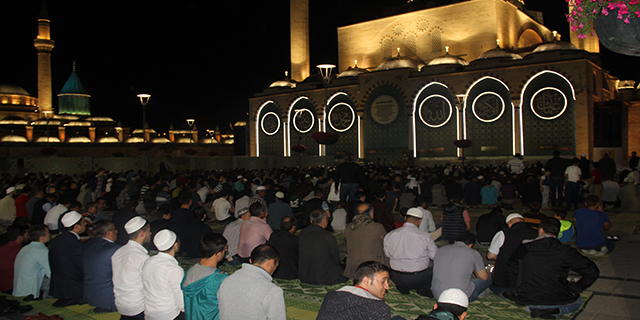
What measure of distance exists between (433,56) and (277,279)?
25.9 m

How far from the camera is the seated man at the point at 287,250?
5609 mm

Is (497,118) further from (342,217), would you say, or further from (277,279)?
(277,279)

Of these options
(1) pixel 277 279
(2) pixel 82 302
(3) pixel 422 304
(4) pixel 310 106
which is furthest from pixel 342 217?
(4) pixel 310 106

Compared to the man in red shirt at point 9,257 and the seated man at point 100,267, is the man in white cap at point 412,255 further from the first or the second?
the man in red shirt at point 9,257

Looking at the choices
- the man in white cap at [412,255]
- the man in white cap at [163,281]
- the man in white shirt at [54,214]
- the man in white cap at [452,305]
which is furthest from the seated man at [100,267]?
→ the man in white shirt at [54,214]

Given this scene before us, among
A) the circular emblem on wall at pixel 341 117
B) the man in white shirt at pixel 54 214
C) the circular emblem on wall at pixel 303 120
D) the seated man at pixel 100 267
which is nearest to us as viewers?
the seated man at pixel 100 267

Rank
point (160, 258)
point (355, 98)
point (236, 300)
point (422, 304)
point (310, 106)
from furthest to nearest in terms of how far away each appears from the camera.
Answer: point (310, 106) → point (355, 98) → point (422, 304) → point (160, 258) → point (236, 300)

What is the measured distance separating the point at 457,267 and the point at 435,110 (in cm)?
2173

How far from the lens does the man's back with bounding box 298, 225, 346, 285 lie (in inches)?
209

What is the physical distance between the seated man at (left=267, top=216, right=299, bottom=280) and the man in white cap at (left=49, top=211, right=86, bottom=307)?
2.10 m

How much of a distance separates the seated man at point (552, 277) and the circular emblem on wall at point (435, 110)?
69.7 ft

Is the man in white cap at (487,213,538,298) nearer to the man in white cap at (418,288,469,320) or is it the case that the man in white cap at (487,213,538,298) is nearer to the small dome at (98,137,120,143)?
the man in white cap at (418,288,469,320)

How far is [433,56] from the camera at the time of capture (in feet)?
95.6

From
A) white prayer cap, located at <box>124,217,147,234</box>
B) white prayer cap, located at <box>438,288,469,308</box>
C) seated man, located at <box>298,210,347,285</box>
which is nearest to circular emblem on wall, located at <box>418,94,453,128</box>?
seated man, located at <box>298,210,347,285</box>
